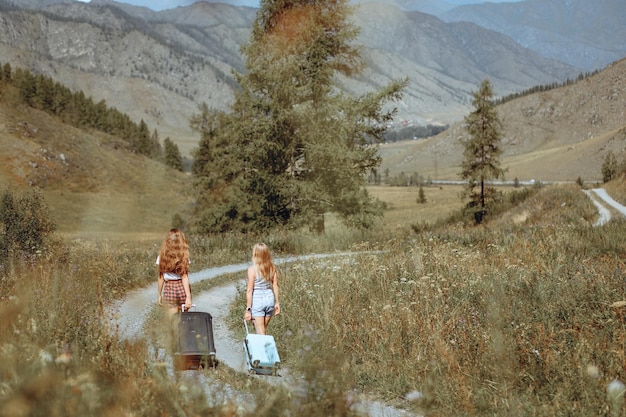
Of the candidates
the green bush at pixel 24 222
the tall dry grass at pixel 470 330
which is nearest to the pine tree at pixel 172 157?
the green bush at pixel 24 222

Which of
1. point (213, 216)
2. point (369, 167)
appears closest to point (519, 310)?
point (369, 167)

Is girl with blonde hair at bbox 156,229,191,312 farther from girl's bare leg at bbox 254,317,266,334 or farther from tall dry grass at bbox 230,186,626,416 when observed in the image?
tall dry grass at bbox 230,186,626,416

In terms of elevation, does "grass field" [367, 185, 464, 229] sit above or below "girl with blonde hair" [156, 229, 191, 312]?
below

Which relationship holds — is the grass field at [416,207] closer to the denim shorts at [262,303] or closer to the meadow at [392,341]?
the meadow at [392,341]

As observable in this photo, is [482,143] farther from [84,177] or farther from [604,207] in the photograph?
[84,177]

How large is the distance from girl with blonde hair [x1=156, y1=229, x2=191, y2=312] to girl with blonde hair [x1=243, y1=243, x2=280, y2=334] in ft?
3.30

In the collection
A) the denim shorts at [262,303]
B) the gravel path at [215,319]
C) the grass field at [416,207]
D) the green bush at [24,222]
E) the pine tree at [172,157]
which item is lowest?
the grass field at [416,207]

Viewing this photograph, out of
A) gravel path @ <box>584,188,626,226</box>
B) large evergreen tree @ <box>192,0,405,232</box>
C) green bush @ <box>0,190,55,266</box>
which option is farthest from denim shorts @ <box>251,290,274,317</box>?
gravel path @ <box>584,188,626,226</box>

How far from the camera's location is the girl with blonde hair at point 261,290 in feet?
25.9

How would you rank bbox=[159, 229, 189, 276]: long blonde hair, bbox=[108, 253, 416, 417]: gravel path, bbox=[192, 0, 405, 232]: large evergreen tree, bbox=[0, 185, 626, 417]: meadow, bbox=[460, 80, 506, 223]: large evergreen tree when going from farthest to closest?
bbox=[460, 80, 506, 223]: large evergreen tree < bbox=[192, 0, 405, 232]: large evergreen tree < bbox=[159, 229, 189, 276]: long blonde hair < bbox=[108, 253, 416, 417]: gravel path < bbox=[0, 185, 626, 417]: meadow

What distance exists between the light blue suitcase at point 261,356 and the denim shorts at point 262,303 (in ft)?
2.44

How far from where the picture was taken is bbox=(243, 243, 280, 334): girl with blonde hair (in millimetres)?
7906

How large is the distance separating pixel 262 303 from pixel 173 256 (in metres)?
1.53

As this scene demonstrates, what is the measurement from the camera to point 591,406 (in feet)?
15.9
